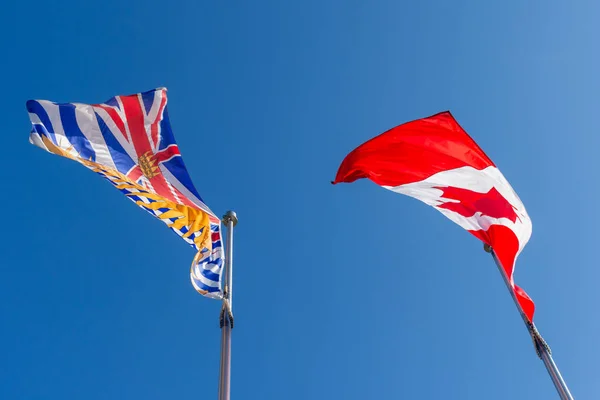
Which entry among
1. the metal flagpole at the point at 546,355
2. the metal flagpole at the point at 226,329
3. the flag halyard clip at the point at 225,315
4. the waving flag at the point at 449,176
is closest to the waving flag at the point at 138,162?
the metal flagpole at the point at 226,329

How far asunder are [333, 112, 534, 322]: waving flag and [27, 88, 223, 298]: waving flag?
284 centimetres

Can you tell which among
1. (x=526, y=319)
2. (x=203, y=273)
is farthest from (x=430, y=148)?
(x=203, y=273)

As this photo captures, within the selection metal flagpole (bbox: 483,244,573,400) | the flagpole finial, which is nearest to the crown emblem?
the flagpole finial

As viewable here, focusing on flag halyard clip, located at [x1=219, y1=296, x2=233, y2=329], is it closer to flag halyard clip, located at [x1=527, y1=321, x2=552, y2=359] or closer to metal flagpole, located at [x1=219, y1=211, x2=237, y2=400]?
metal flagpole, located at [x1=219, y1=211, x2=237, y2=400]

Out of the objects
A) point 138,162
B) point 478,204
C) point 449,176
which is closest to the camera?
point 478,204

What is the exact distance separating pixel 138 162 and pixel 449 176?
243 inches

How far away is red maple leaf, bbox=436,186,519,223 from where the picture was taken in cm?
1170

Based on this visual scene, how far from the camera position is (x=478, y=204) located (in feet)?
39.4

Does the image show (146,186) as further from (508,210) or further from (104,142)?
(508,210)

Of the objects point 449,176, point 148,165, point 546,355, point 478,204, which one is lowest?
point 546,355

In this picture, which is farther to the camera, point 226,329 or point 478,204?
point 478,204

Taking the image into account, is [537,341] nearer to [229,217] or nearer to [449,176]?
[449,176]

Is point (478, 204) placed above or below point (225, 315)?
above

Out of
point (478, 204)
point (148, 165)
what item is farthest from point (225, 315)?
point (478, 204)
